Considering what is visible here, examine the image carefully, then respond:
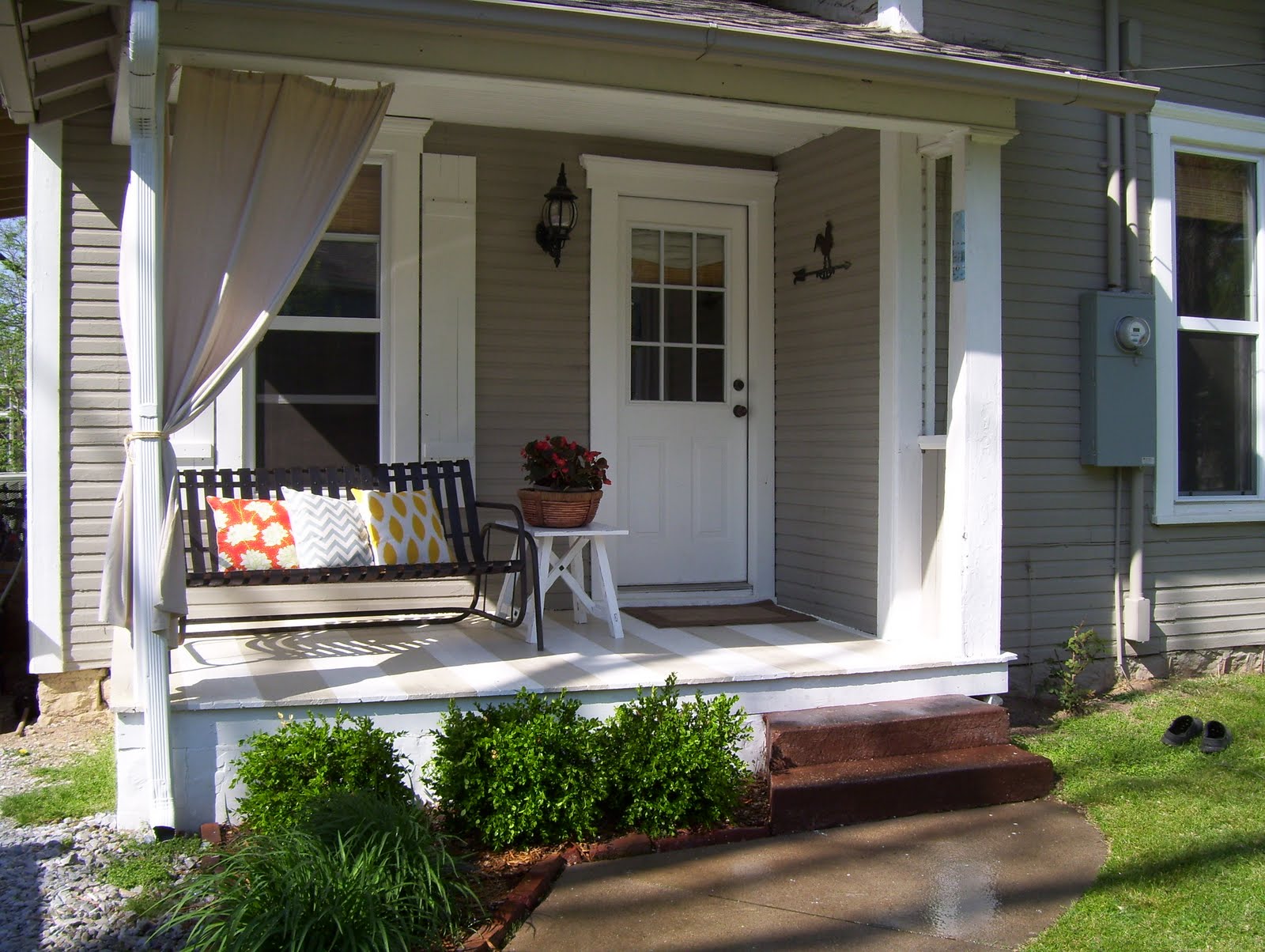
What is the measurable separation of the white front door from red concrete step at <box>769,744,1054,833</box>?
77.4 inches

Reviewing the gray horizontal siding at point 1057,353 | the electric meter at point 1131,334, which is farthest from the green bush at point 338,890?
the electric meter at point 1131,334

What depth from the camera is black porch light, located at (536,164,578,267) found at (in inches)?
201

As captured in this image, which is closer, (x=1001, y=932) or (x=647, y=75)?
(x=1001, y=932)

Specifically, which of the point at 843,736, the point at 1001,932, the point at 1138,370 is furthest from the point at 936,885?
the point at 1138,370

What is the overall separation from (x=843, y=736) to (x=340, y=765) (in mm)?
1677

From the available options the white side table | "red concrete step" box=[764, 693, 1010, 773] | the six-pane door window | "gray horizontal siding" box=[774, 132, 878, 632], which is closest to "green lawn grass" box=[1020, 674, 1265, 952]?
"red concrete step" box=[764, 693, 1010, 773]

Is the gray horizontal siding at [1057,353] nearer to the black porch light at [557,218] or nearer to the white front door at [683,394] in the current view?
the white front door at [683,394]

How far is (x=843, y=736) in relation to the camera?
3.80m

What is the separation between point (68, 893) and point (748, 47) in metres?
3.21

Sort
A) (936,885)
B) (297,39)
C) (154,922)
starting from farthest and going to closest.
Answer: (297,39), (936,885), (154,922)

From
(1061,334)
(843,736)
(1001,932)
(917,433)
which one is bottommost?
(1001,932)

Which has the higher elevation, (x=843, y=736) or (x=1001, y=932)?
(x=843, y=736)

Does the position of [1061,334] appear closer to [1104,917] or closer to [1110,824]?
[1110,824]

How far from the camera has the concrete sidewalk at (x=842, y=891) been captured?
277 centimetres
